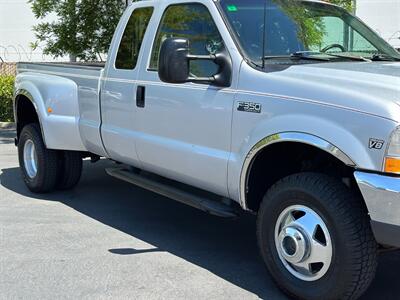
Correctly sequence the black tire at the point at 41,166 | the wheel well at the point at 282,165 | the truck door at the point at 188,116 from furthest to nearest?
the black tire at the point at 41,166 → the truck door at the point at 188,116 → the wheel well at the point at 282,165

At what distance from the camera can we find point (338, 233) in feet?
11.9

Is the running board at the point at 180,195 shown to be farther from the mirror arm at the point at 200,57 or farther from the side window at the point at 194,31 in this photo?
the mirror arm at the point at 200,57

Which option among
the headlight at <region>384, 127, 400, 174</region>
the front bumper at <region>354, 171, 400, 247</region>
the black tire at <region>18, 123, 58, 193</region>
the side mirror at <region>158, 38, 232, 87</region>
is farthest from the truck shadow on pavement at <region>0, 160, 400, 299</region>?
the side mirror at <region>158, 38, 232, 87</region>

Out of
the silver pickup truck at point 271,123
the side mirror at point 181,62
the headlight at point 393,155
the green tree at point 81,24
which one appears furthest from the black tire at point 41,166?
the headlight at point 393,155

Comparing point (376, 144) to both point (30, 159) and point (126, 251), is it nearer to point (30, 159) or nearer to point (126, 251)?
point (126, 251)

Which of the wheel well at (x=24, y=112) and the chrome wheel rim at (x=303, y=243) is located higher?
the wheel well at (x=24, y=112)

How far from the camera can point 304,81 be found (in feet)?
12.7

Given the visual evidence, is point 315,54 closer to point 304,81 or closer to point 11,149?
point 304,81

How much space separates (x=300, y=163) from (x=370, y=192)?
0.89 m

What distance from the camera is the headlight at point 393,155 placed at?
330 cm

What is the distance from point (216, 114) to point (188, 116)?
34 centimetres

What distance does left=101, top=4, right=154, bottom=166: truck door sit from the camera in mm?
5398

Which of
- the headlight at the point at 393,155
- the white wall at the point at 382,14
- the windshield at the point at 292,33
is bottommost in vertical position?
the headlight at the point at 393,155

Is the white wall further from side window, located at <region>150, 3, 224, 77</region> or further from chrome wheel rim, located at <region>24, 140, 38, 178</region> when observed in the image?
side window, located at <region>150, 3, 224, 77</region>
